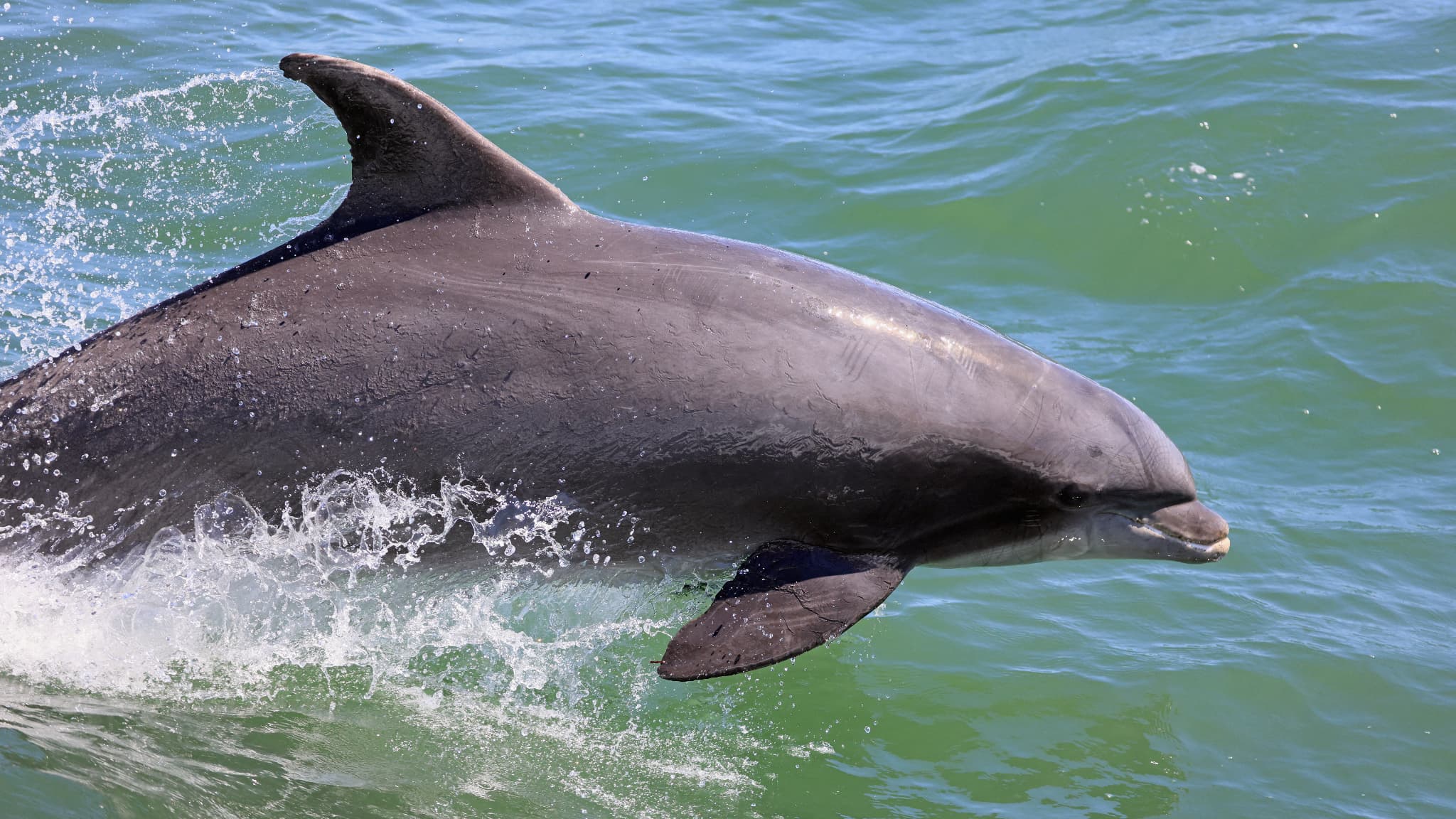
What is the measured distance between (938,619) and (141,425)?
4.46m

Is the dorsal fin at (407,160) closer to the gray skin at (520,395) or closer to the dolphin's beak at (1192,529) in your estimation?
the gray skin at (520,395)

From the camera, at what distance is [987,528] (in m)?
6.27

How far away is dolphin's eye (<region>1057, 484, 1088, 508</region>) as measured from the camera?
6.27m

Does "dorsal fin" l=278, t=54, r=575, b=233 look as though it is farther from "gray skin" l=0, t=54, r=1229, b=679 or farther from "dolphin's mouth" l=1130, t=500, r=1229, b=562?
"dolphin's mouth" l=1130, t=500, r=1229, b=562

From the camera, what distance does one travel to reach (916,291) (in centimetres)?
1129

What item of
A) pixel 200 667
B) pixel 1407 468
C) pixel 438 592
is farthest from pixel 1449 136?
pixel 200 667

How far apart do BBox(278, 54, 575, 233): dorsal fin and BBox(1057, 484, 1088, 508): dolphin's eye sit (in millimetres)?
2608

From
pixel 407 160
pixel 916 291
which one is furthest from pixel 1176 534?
pixel 916 291

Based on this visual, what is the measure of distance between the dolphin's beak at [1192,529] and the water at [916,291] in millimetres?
1057

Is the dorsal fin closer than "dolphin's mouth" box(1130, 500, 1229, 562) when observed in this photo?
Yes

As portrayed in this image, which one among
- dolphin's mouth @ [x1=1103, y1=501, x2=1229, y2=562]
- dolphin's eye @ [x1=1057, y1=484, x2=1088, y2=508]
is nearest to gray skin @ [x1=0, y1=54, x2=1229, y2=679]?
dolphin's eye @ [x1=1057, y1=484, x2=1088, y2=508]

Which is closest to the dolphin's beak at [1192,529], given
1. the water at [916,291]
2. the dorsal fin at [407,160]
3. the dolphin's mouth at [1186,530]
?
the dolphin's mouth at [1186,530]

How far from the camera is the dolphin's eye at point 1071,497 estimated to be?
6266 mm

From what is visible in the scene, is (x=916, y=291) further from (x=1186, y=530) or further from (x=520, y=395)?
(x=520, y=395)
